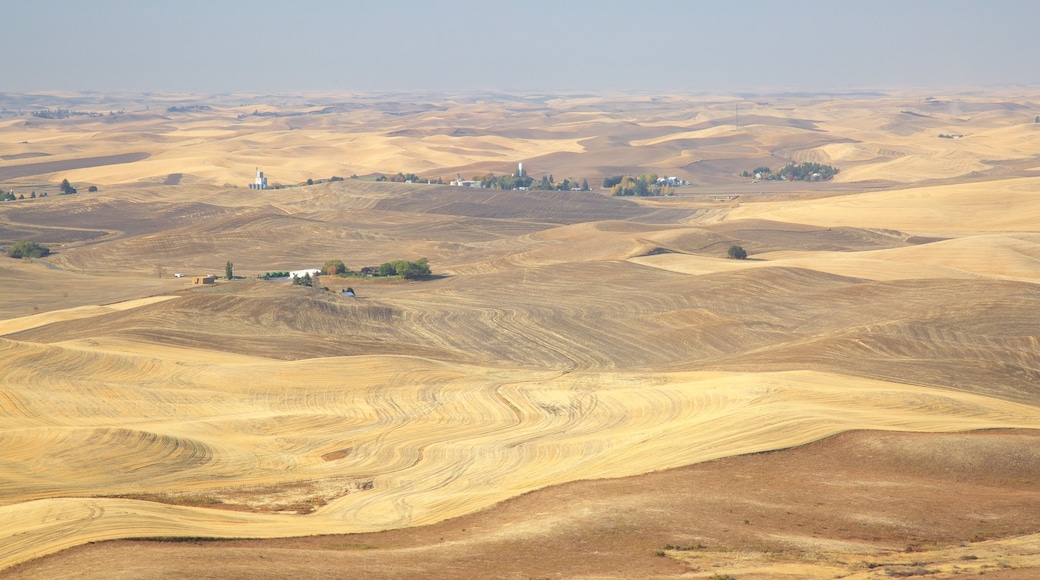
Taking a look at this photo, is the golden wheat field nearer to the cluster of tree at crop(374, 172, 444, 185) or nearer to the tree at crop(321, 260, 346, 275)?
the tree at crop(321, 260, 346, 275)

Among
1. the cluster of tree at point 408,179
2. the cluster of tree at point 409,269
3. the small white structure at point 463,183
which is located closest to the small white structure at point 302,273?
the cluster of tree at point 409,269

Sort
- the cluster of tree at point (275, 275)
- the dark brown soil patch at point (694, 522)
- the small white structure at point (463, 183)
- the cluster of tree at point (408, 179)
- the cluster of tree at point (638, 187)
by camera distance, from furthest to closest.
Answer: the cluster of tree at point (408, 179) → the small white structure at point (463, 183) → the cluster of tree at point (638, 187) → the cluster of tree at point (275, 275) → the dark brown soil patch at point (694, 522)

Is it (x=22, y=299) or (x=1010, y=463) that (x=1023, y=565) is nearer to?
(x=1010, y=463)

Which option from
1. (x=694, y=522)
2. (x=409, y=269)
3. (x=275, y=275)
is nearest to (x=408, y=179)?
(x=275, y=275)

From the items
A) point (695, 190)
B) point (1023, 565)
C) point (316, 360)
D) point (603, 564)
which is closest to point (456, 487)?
point (603, 564)

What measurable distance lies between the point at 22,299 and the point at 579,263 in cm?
4717

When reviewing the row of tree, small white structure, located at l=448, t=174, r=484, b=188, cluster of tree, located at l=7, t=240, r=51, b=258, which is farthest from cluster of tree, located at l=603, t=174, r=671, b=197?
cluster of tree, located at l=7, t=240, r=51, b=258

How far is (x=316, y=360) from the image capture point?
2267 inches

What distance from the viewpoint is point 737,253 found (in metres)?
Answer: 105

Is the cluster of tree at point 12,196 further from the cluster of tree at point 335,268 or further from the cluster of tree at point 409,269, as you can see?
the cluster of tree at point 409,269

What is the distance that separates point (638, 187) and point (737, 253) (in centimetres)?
7356

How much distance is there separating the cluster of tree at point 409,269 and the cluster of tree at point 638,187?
8158 cm

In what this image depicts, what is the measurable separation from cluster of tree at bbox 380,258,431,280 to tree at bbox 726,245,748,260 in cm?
2974

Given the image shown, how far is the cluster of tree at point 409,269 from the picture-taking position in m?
98.2
